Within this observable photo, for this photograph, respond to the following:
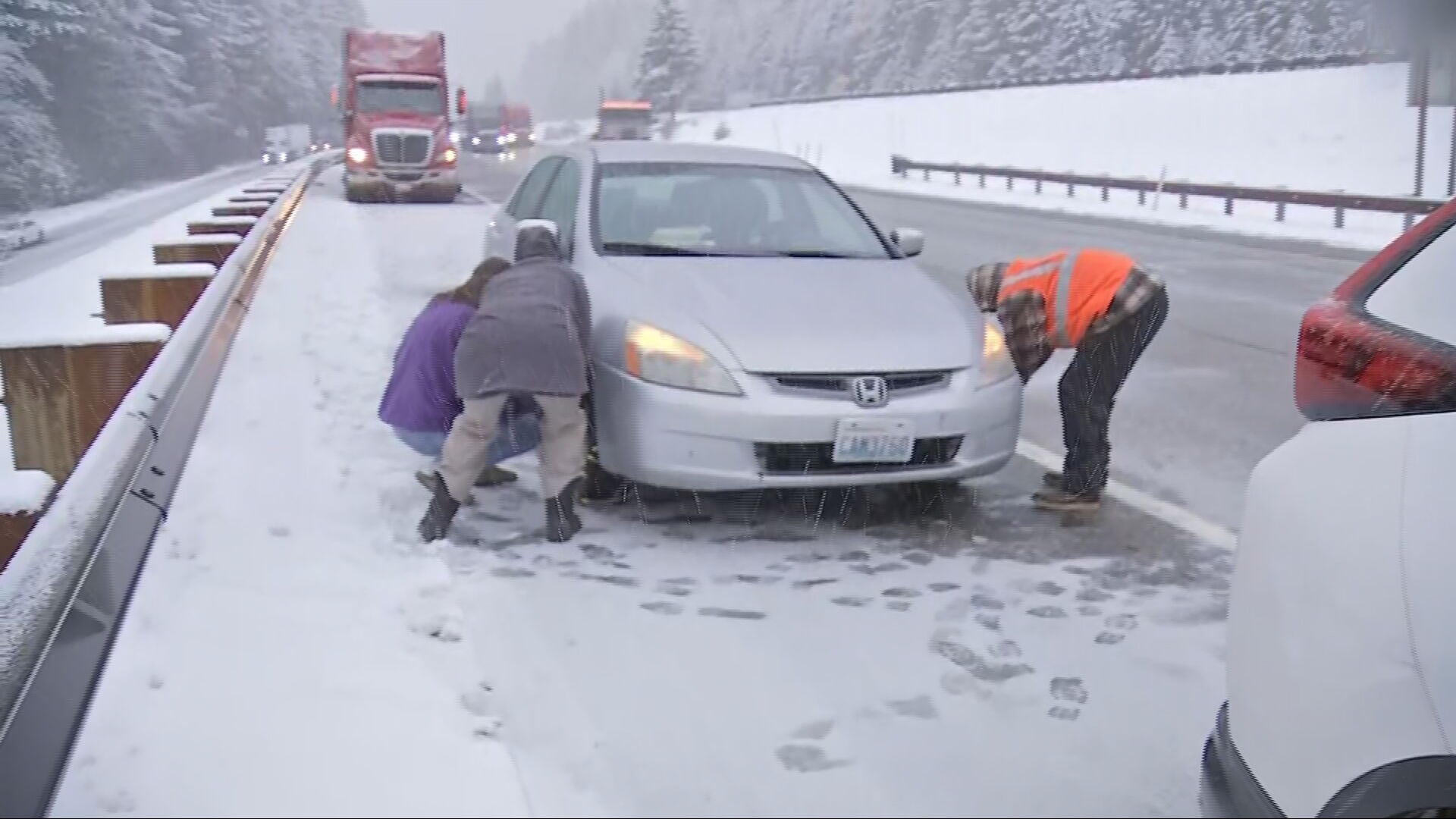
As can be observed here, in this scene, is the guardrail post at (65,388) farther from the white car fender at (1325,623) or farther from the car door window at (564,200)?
the white car fender at (1325,623)

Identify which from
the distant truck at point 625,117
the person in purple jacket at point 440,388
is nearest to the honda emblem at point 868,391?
the person in purple jacket at point 440,388

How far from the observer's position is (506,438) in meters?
5.10

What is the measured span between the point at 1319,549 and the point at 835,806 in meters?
1.37

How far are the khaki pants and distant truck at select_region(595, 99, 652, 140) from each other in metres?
11.6

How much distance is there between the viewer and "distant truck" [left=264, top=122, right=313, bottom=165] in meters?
8.84

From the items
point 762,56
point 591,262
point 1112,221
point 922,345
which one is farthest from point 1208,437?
point 1112,221

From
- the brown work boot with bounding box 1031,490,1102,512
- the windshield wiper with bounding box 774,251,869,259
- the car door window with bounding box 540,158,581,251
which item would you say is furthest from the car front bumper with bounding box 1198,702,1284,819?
the car door window with bounding box 540,158,581,251

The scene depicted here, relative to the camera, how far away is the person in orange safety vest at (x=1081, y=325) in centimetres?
511

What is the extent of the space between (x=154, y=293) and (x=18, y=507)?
2867 mm

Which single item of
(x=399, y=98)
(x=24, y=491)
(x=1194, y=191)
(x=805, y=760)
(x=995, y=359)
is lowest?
(x=805, y=760)

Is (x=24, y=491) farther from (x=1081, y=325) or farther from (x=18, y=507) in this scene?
(x=1081, y=325)

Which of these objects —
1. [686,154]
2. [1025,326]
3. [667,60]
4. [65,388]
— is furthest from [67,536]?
[667,60]

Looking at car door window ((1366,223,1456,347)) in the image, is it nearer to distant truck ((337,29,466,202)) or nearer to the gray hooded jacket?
the gray hooded jacket

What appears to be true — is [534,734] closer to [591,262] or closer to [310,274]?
[591,262]
